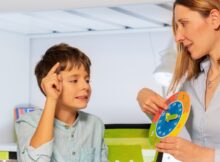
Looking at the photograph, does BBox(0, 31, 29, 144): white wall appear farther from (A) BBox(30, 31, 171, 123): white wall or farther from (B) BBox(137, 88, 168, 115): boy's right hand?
(B) BBox(137, 88, 168, 115): boy's right hand

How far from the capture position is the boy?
0.99 meters

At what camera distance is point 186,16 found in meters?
0.95

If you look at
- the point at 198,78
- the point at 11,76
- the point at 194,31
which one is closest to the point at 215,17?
the point at 194,31

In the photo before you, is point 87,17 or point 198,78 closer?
point 198,78

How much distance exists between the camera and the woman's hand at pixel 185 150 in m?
0.89

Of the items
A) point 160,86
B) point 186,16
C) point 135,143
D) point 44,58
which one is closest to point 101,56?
point 160,86

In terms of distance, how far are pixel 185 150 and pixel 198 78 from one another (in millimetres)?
206

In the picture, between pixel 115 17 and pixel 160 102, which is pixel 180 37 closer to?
pixel 160 102

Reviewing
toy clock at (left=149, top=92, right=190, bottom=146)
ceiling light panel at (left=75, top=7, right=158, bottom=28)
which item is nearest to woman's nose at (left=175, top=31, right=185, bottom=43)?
toy clock at (left=149, top=92, right=190, bottom=146)

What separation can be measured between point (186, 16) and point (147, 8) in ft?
0.56

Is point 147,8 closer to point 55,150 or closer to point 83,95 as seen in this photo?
point 83,95

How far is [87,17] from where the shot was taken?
121 centimetres

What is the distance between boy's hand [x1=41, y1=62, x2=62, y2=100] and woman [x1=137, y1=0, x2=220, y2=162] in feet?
0.58

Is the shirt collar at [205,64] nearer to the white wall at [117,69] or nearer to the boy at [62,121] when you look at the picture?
the boy at [62,121]
